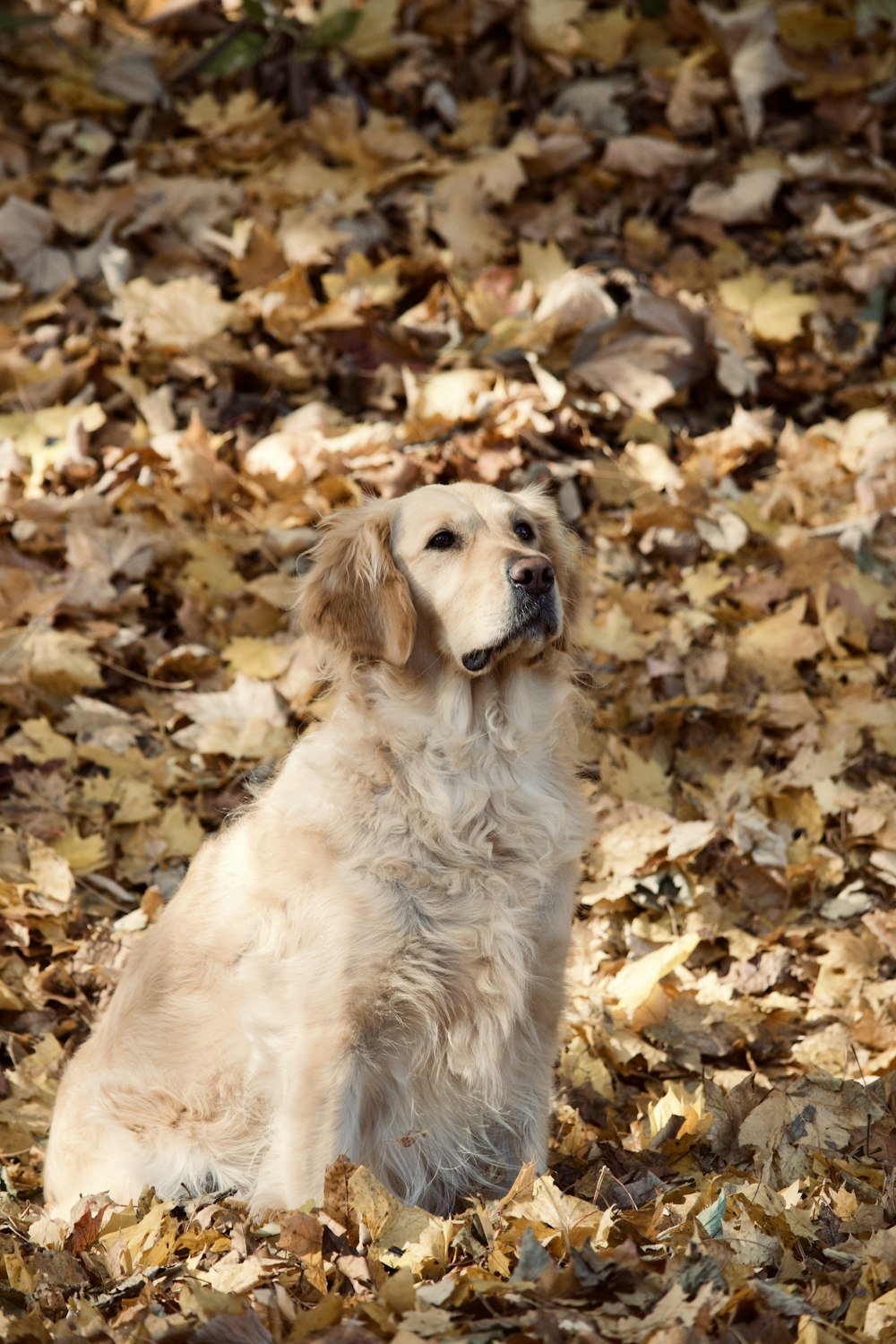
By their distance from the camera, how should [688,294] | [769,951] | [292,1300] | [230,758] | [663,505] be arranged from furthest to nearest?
[688,294] < [663,505] < [230,758] < [769,951] < [292,1300]

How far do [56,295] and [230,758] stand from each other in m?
2.67

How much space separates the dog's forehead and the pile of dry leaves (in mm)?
769

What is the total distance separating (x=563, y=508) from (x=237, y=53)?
3149 millimetres

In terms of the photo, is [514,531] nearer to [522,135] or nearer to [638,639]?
[638,639]

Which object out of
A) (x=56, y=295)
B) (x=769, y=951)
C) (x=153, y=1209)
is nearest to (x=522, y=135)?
(x=56, y=295)

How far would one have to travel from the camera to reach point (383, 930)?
301 centimetres

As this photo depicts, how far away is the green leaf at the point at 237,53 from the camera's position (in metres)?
6.88

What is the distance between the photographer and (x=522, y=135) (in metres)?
6.64

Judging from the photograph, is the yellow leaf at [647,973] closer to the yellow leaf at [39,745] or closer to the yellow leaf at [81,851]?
the yellow leaf at [81,851]

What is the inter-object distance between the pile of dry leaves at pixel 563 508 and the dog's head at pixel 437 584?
2.61 ft

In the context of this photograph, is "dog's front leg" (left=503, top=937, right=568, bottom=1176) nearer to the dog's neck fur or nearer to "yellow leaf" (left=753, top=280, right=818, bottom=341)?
the dog's neck fur

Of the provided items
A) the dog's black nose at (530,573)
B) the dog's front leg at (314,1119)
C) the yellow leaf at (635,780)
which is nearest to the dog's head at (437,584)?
the dog's black nose at (530,573)

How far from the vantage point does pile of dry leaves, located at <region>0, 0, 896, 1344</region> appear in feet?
8.96

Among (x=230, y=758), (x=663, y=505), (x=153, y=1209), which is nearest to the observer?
(x=153, y=1209)
